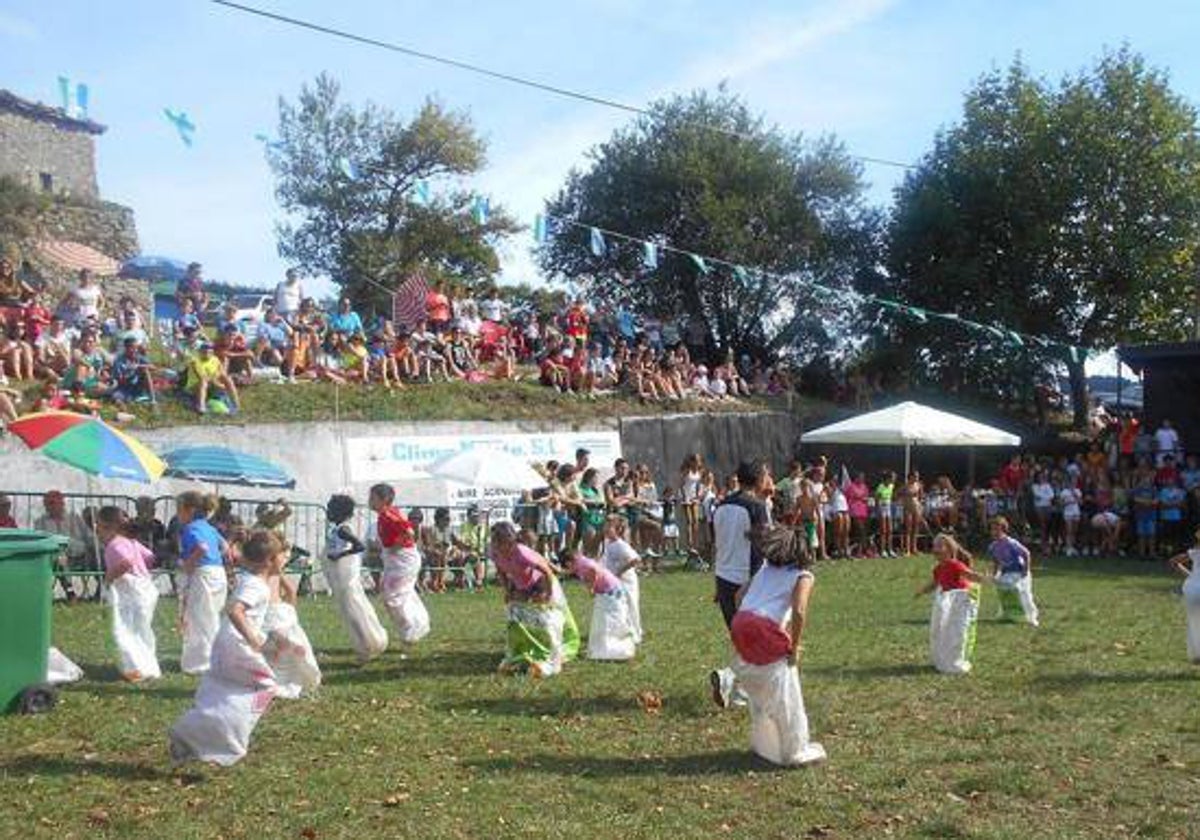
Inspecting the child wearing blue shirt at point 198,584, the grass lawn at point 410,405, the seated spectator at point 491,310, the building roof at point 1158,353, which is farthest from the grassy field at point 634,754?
the seated spectator at point 491,310

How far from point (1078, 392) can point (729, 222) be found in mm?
10184

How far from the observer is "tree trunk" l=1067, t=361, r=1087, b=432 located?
110 feet

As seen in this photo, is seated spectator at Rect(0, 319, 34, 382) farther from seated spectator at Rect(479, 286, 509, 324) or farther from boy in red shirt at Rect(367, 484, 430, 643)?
seated spectator at Rect(479, 286, 509, 324)

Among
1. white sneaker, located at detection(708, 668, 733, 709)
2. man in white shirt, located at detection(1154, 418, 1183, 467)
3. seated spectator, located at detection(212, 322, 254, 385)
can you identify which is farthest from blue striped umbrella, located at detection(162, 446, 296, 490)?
man in white shirt, located at detection(1154, 418, 1183, 467)

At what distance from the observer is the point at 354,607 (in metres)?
11.2

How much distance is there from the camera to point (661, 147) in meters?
36.2

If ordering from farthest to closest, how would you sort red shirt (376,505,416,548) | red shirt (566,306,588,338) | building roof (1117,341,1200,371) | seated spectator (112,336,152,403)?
red shirt (566,306,588,338) → building roof (1117,341,1200,371) → seated spectator (112,336,152,403) → red shirt (376,505,416,548)

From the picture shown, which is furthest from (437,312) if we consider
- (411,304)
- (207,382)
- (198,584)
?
(198,584)

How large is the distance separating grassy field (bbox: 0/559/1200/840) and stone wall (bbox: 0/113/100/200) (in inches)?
1230

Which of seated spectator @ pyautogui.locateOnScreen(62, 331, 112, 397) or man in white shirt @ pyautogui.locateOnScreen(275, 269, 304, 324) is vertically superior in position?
man in white shirt @ pyautogui.locateOnScreen(275, 269, 304, 324)

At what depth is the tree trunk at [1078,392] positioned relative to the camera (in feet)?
110

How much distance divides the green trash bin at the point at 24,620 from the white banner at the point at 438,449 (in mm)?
11202

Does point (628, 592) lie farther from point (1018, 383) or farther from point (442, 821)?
point (1018, 383)

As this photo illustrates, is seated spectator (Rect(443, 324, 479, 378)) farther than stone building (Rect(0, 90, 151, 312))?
No
